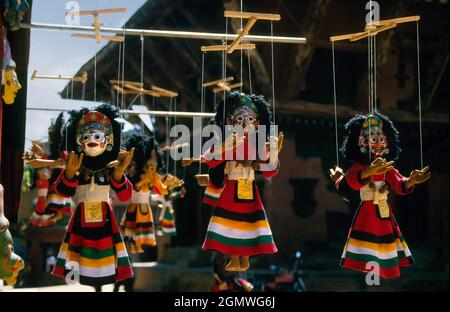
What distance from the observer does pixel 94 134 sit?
5270 mm

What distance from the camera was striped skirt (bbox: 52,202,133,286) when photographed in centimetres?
512

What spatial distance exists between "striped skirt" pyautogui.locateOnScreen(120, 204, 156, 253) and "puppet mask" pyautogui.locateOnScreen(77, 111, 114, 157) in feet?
6.99

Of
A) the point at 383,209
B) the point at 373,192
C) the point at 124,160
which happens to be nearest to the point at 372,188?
the point at 373,192

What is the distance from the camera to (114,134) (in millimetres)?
5418

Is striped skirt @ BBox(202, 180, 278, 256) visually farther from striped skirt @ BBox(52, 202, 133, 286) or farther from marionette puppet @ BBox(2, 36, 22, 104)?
marionette puppet @ BBox(2, 36, 22, 104)

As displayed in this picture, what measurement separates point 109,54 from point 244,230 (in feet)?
20.9

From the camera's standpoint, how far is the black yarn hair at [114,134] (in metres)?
5.31

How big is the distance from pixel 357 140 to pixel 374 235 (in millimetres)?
784

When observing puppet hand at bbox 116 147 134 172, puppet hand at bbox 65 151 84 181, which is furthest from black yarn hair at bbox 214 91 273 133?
puppet hand at bbox 65 151 84 181

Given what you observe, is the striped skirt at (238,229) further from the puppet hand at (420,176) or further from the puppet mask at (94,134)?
the puppet hand at (420,176)

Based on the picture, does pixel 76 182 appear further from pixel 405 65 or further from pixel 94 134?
pixel 405 65
